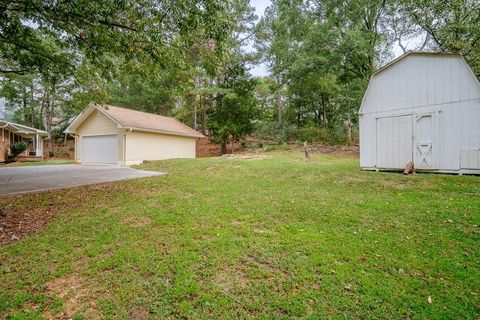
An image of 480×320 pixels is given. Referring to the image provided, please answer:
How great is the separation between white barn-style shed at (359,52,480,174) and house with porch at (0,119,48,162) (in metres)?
23.9

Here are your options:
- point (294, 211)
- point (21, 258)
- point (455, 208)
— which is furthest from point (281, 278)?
point (455, 208)

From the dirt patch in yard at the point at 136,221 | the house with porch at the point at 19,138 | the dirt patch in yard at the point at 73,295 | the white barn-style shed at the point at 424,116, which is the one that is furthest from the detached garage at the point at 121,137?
the dirt patch in yard at the point at 73,295

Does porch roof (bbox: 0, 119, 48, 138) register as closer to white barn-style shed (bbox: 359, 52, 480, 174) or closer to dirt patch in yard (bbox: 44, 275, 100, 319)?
dirt patch in yard (bbox: 44, 275, 100, 319)

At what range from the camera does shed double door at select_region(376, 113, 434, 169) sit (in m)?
8.14

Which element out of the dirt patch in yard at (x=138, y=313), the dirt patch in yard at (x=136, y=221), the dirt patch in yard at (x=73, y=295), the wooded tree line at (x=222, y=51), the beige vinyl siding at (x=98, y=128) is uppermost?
the wooded tree line at (x=222, y=51)

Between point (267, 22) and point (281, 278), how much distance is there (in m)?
22.9

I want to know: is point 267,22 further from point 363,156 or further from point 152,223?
point 152,223

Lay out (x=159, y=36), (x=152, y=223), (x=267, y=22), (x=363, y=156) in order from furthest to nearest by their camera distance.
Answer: (x=267, y=22) → (x=363, y=156) → (x=159, y=36) → (x=152, y=223)

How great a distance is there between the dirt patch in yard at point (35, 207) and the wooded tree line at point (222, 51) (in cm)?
286

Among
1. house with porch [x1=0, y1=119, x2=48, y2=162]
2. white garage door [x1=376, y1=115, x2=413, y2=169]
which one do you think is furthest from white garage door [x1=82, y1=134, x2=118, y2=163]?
white garage door [x1=376, y1=115, x2=413, y2=169]

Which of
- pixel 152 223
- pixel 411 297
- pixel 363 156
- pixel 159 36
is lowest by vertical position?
pixel 411 297

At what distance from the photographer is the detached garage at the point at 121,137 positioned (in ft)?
47.6

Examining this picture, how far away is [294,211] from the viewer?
16.0 ft

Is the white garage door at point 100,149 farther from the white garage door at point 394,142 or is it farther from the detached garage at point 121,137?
the white garage door at point 394,142
